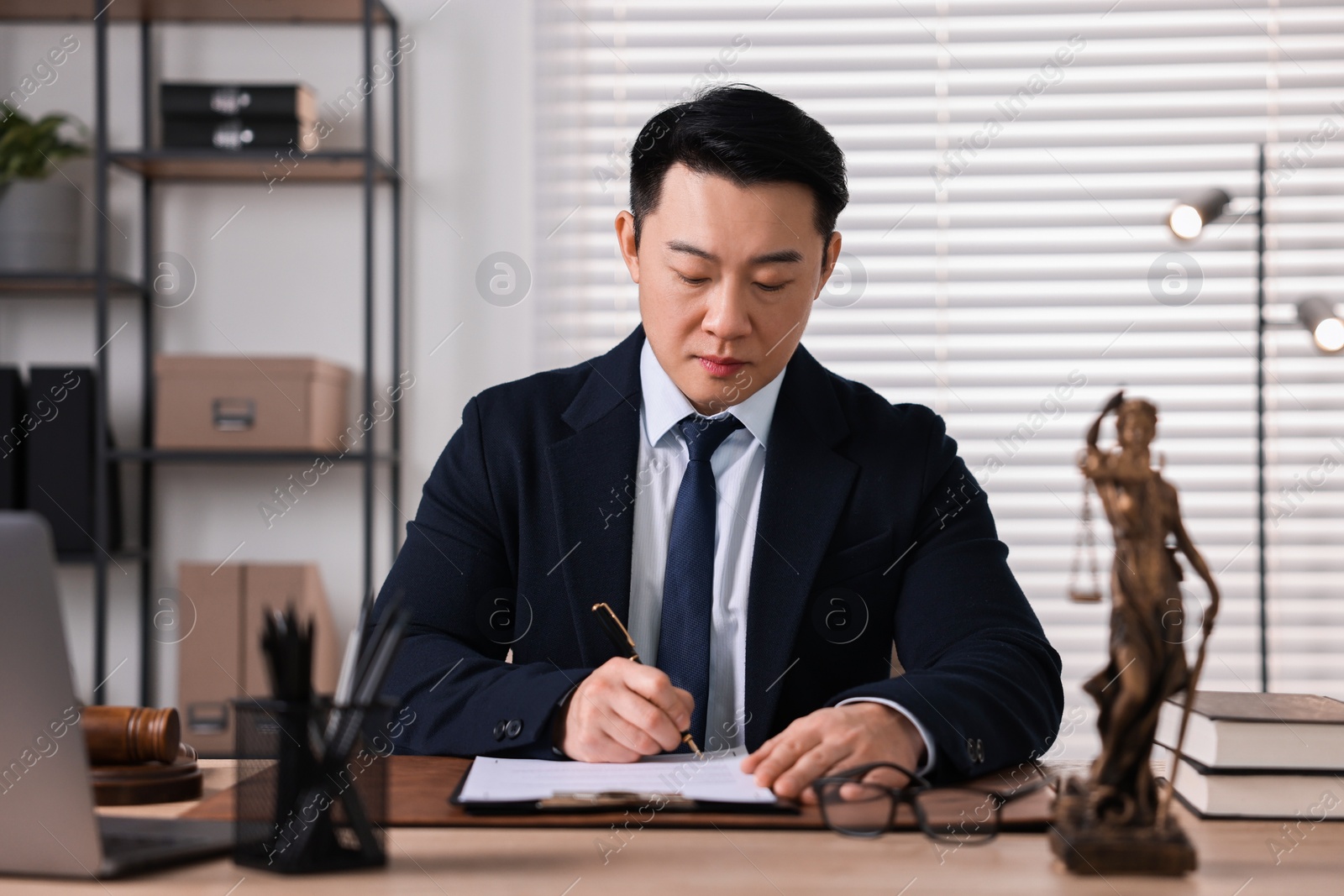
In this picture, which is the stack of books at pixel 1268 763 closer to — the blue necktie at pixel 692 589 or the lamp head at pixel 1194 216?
the blue necktie at pixel 692 589

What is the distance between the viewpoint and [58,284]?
103 inches

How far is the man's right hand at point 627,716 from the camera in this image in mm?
1046

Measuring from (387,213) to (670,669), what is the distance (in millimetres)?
1730

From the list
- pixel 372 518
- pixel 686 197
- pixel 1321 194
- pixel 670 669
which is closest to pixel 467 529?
pixel 670 669

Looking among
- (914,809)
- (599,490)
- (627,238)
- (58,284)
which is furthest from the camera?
(58,284)

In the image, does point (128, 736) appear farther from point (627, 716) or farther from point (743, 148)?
point (743, 148)

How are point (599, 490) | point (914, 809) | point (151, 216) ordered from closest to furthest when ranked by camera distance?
point (914, 809), point (599, 490), point (151, 216)

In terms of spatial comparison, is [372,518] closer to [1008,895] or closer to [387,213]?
[387,213]

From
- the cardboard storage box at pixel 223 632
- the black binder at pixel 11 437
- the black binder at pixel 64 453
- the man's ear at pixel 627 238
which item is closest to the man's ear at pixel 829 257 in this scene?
the man's ear at pixel 627 238

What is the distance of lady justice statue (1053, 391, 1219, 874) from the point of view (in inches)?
28.2

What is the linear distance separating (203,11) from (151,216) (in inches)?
19.8

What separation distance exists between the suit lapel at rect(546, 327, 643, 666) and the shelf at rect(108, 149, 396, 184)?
4.02 feet

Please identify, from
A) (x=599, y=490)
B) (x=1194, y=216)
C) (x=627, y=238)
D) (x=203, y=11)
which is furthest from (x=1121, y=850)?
(x=203, y=11)

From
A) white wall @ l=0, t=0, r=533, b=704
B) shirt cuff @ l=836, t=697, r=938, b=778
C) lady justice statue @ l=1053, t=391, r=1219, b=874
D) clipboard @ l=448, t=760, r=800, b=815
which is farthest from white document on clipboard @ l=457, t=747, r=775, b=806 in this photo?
white wall @ l=0, t=0, r=533, b=704
